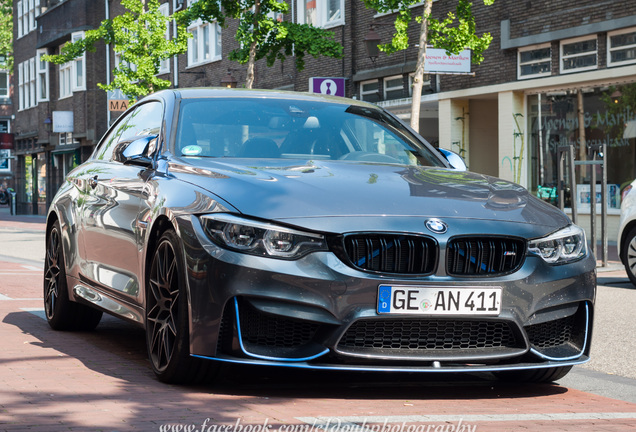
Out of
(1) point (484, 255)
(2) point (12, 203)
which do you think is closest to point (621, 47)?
(1) point (484, 255)

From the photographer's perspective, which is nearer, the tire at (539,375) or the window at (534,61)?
the tire at (539,375)

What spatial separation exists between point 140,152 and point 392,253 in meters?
1.85

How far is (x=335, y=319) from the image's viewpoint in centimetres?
489

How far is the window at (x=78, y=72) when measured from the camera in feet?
161

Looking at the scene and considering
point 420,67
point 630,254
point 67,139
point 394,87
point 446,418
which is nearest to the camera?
point 446,418

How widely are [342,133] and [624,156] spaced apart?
15.6m

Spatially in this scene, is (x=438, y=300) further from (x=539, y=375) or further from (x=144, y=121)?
(x=144, y=121)

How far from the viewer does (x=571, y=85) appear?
71.6 feet

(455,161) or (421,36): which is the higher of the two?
(421,36)

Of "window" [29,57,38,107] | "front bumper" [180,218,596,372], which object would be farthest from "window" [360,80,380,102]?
"window" [29,57,38,107]

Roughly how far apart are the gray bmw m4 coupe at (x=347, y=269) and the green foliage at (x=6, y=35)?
236 ft

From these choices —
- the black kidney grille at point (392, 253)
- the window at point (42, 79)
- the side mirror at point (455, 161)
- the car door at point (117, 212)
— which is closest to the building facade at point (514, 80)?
the side mirror at point (455, 161)

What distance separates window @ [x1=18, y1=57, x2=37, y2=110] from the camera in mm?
57906

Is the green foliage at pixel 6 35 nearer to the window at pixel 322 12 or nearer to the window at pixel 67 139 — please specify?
the window at pixel 67 139
